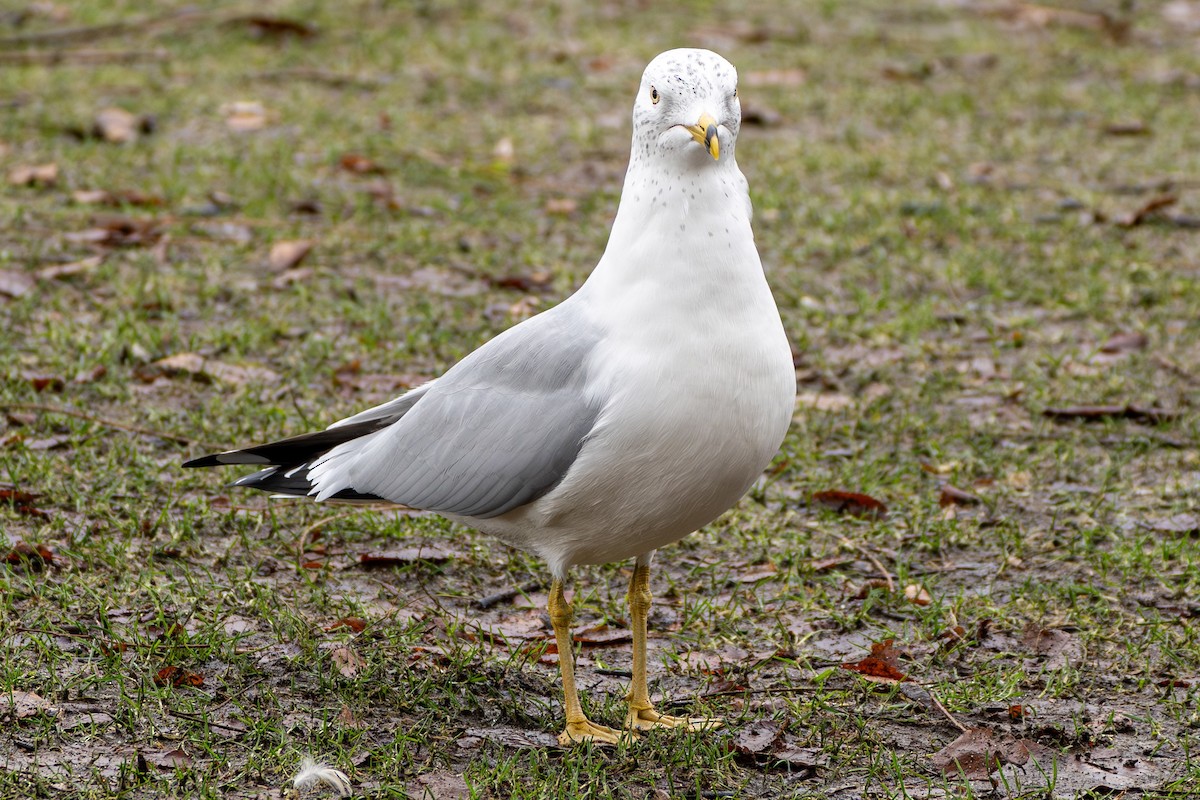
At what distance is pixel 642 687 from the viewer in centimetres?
329

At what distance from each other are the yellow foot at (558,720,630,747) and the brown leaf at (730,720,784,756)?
0.25 meters

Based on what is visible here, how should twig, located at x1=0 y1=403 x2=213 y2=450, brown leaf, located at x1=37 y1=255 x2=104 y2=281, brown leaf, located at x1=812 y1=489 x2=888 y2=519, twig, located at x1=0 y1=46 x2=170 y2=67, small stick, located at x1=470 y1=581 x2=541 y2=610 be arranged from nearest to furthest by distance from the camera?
small stick, located at x1=470 y1=581 x2=541 y2=610, brown leaf, located at x1=812 y1=489 x2=888 y2=519, twig, located at x1=0 y1=403 x2=213 y2=450, brown leaf, located at x1=37 y1=255 x2=104 y2=281, twig, located at x1=0 y1=46 x2=170 y2=67

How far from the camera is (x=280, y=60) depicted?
8781 mm

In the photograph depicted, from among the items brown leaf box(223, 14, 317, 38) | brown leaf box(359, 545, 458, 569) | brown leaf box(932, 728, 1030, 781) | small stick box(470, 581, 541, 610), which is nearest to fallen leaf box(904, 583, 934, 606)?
brown leaf box(932, 728, 1030, 781)

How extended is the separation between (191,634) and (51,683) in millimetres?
388

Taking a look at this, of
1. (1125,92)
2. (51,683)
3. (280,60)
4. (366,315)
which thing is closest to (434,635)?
(51,683)

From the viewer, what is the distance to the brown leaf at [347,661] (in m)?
3.34

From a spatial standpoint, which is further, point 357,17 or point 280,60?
point 357,17

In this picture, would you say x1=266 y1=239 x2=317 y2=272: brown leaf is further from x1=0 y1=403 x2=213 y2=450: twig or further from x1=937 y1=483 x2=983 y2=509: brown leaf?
x1=937 y1=483 x2=983 y2=509: brown leaf

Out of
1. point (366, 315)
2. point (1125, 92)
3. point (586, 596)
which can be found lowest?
point (586, 596)

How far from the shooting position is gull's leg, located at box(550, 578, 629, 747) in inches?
124

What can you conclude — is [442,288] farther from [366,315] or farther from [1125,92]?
[1125,92]

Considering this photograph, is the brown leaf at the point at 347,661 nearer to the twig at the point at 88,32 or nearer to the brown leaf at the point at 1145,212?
the brown leaf at the point at 1145,212

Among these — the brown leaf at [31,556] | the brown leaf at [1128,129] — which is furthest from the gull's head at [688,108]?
the brown leaf at [1128,129]
